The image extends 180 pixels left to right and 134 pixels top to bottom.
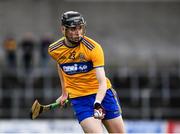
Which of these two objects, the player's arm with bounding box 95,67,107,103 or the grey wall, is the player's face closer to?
the player's arm with bounding box 95,67,107,103

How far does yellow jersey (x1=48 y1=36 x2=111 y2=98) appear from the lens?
364 inches

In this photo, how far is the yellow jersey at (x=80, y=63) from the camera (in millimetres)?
9234

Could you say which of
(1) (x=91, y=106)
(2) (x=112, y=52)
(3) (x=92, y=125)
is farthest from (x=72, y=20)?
(2) (x=112, y=52)

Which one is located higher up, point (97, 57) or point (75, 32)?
point (75, 32)

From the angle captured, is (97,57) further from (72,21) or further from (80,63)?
(72,21)

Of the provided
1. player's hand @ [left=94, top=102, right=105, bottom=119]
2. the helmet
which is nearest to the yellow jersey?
the helmet

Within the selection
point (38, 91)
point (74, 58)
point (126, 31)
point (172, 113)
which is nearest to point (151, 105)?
point (172, 113)

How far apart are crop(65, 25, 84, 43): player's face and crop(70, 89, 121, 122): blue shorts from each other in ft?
2.45

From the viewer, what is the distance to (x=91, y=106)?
9.41 meters

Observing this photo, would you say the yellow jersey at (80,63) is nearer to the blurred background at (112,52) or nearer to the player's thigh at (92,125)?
the player's thigh at (92,125)

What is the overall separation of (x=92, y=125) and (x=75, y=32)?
3.60ft

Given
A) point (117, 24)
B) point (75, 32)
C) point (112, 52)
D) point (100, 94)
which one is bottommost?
point (112, 52)

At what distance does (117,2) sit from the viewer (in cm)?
2880

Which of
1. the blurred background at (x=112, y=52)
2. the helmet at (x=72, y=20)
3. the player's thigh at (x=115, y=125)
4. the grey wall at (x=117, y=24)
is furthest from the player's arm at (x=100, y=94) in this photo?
the grey wall at (x=117, y=24)
